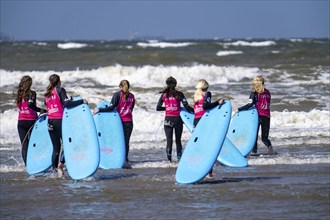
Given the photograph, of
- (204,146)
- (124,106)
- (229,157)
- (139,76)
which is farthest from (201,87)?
(139,76)

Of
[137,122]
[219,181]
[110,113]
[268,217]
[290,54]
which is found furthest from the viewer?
[290,54]

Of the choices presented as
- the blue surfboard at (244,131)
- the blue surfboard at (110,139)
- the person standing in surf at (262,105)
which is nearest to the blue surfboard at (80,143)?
the blue surfboard at (110,139)

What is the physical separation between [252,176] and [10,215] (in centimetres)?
350

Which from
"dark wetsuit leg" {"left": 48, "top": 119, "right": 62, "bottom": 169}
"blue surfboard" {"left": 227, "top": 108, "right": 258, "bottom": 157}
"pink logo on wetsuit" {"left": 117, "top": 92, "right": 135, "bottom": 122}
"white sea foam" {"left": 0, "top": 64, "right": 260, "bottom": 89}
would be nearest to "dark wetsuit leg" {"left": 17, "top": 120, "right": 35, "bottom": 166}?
"dark wetsuit leg" {"left": 48, "top": 119, "right": 62, "bottom": 169}

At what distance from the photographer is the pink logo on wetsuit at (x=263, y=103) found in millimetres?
12531

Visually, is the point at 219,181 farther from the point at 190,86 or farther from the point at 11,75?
the point at 11,75

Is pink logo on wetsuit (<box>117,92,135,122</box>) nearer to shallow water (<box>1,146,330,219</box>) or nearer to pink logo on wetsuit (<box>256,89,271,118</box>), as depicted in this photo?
shallow water (<box>1,146,330,219</box>)

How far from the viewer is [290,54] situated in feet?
151

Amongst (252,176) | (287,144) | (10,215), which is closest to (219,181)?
(252,176)

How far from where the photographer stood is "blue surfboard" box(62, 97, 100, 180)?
32.2 ft

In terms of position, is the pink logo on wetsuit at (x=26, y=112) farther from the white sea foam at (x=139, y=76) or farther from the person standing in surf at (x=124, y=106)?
the white sea foam at (x=139, y=76)

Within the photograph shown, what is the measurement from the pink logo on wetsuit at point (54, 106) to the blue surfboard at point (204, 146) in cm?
178

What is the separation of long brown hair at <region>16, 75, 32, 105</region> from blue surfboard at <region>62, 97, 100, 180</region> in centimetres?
71

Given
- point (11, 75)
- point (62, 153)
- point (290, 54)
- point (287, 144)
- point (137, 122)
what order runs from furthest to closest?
1. point (290, 54)
2. point (11, 75)
3. point (137, 122)
4. point (287, 144)
5. point (62, 153)
